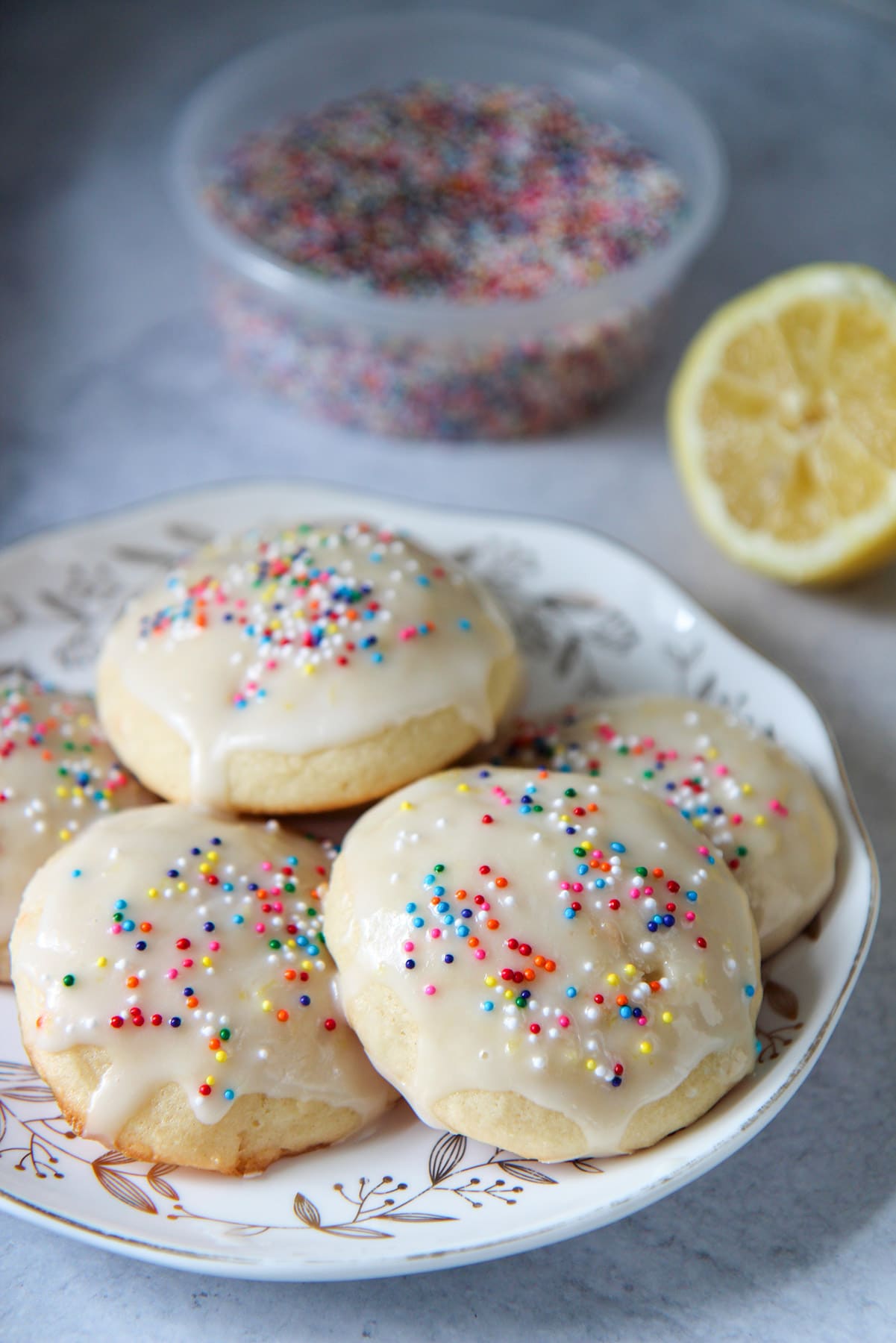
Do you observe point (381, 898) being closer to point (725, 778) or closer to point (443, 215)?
point (725, 778)

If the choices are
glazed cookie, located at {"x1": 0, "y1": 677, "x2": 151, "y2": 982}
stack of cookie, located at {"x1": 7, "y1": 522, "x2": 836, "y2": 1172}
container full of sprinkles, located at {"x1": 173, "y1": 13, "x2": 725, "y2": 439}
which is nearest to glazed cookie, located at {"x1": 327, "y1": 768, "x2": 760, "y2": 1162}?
stack of cookie, located at {"x1": 7, "y1": 522, "x2": 836, "y2": 1172}

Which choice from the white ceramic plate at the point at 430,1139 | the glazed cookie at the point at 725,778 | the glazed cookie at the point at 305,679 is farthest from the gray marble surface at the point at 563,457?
the glazed cookie at the point at 305,679

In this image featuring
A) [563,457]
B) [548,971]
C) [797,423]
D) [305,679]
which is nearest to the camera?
[548,971]

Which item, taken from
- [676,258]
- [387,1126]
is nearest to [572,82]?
[676,258]

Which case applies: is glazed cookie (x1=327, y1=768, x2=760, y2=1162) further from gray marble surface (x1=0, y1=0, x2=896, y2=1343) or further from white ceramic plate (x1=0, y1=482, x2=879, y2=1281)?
gray marble surface (x1=0, y1=0, x2=896, y2=1343)

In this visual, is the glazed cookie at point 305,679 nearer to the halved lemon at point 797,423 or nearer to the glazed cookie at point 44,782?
the glazed cookie at point 44,782

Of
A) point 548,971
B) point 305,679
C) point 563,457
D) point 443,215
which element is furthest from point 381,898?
point 443,215

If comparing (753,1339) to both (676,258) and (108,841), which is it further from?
(676,258)
